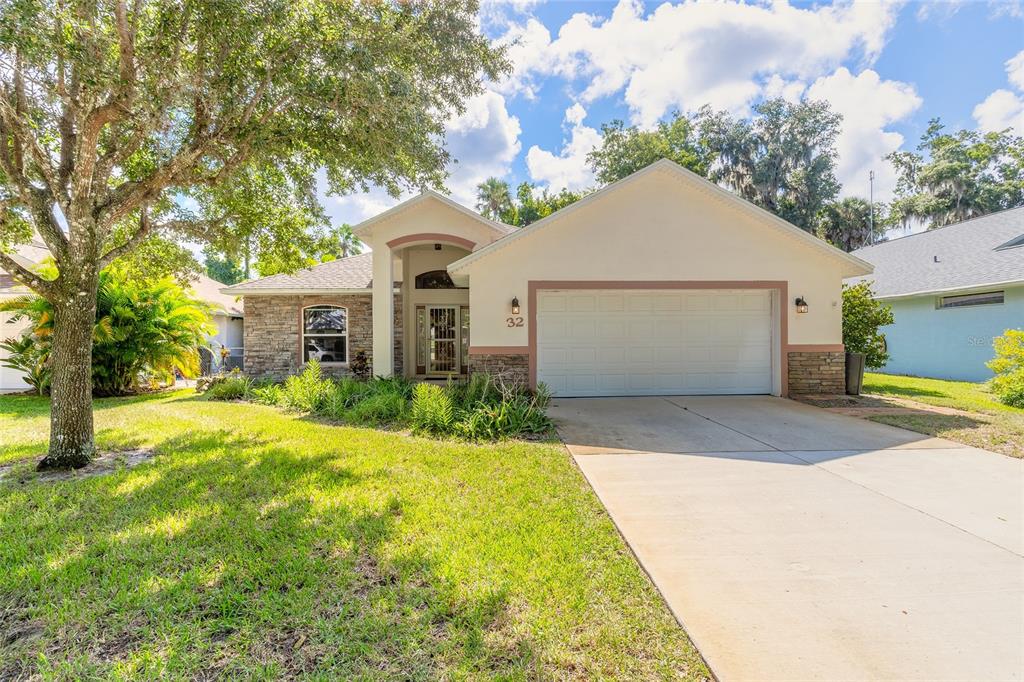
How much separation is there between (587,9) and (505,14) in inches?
162

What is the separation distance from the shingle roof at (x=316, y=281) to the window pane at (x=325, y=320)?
2.55 feet


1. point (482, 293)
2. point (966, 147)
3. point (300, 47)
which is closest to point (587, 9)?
point (482, 293)

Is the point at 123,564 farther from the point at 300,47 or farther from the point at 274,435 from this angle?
the point at 300,47

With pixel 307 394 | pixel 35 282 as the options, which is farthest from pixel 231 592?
pixel 307 394

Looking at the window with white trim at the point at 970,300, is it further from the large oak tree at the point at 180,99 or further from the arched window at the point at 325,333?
the arched window at the point at 325,333

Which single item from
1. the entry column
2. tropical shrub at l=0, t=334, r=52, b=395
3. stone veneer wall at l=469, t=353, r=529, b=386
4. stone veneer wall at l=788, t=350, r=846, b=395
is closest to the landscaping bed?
stone veneer wall at l=469, t=353, r=529, b=386

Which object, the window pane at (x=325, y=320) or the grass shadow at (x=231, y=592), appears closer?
the grass shadow at (x=231, y=592)

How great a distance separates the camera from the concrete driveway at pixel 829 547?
2.30 m

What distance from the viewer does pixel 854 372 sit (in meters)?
10.1

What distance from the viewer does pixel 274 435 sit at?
6.77 metres

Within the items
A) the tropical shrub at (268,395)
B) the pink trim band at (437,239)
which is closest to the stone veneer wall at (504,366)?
the pink trim band at (437,239)

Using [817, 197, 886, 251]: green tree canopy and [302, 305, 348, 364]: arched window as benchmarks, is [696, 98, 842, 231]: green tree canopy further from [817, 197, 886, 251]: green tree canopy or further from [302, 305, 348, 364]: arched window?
[302, 305, 348, 364]: arched window

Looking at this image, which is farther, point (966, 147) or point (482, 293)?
point (966, 147)

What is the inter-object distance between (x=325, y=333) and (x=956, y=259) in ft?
68.1
